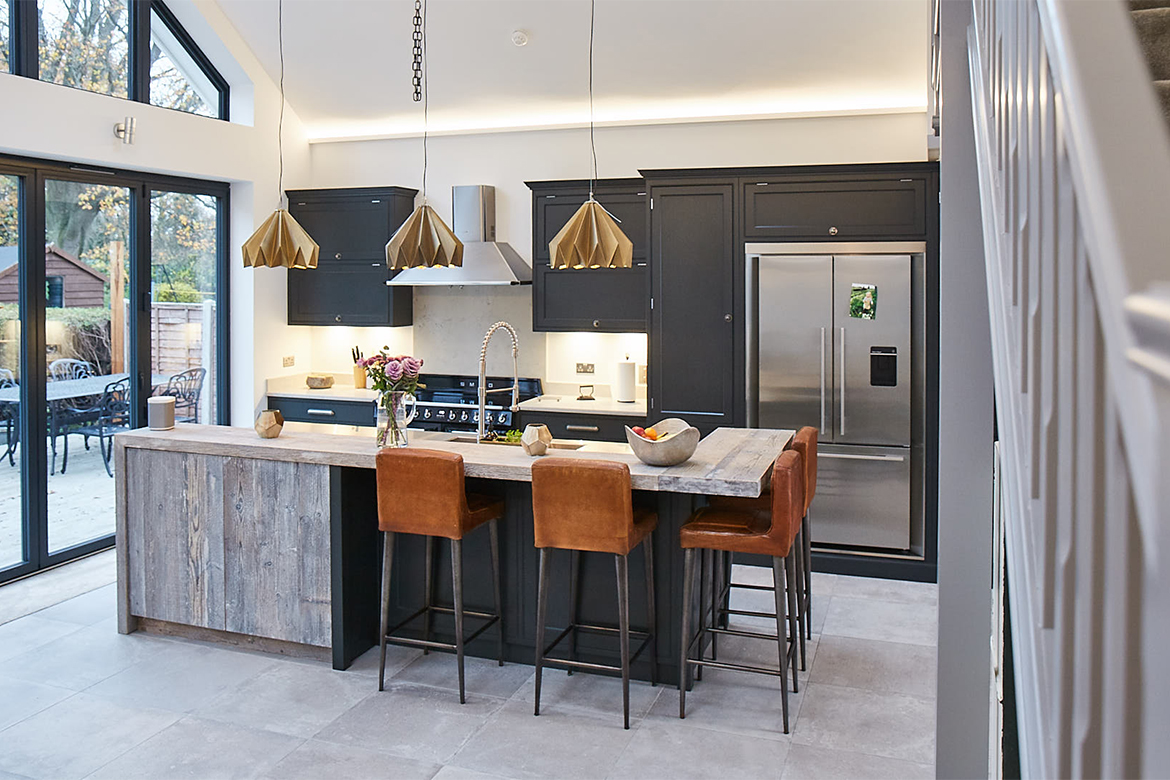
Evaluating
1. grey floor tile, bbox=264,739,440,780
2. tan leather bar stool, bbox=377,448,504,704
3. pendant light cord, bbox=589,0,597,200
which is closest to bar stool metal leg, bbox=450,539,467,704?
tan leather bar stool, bbox=377,448,504,704

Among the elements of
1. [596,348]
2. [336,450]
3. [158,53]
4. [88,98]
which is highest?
[158,53]

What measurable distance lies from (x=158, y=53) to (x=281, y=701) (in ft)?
15.2

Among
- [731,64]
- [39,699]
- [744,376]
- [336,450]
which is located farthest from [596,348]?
[39,699]

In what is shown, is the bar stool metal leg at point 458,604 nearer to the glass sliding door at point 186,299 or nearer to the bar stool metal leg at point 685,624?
the bar stool metal leg at point 685,624

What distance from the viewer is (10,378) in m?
5.54

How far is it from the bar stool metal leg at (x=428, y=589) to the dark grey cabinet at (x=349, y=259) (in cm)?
330

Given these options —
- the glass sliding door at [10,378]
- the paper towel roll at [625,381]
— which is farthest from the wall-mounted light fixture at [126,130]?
the paper towel roll at [625,381]

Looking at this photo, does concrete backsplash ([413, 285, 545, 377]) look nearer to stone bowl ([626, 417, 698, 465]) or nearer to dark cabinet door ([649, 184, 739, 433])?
dark cabinet door ([649, 184, 739, 433])

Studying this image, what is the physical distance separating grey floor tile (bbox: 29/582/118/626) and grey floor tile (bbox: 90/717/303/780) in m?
1.55

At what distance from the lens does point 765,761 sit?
350 centimetres

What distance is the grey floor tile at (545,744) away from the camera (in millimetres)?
3432

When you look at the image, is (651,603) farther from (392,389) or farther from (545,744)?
(392,389)

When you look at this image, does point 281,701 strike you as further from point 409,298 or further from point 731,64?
point 731,64

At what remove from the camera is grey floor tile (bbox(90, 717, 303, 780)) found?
3.37m
